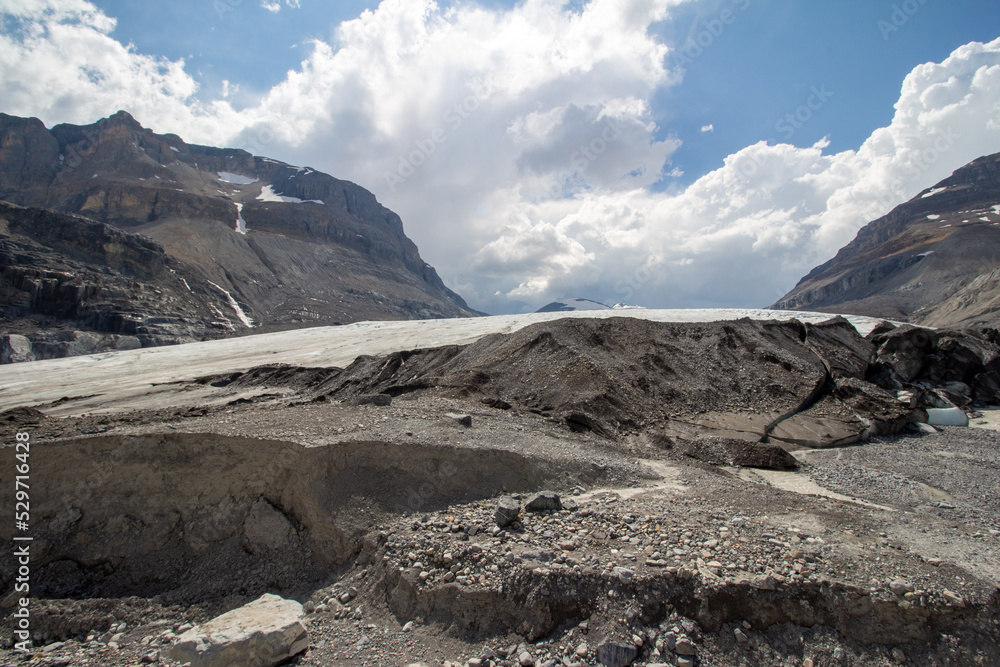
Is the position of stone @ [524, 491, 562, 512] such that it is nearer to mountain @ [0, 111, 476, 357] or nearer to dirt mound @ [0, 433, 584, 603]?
dirt mound @ [0, 433, 584, 603]

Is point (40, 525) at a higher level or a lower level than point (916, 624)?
higher

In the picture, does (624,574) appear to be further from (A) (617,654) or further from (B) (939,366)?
(B) (939,366)

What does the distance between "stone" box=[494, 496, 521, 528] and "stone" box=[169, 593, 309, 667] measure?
234 centimetres

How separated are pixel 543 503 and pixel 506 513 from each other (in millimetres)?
627

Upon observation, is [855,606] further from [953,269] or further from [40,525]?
[953,269]

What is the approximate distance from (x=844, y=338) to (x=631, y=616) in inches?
829

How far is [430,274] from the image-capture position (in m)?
175

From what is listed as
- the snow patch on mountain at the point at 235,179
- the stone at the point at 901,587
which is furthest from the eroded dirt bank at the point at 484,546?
the snow patch on mountain at the point at 235,179

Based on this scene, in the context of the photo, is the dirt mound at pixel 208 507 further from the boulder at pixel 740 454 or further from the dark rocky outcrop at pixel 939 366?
the dark rocky outcrop at pixel 939 366

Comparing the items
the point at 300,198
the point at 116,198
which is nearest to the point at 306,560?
the point at 116,198

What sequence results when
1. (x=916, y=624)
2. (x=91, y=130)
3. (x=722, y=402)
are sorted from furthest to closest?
1. (x=91, y=130)
2. (x=722, y=402)
3. (x=916, y=624)

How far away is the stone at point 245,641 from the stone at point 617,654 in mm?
2908

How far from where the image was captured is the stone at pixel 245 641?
413 cm

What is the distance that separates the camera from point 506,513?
5520 millimetres
